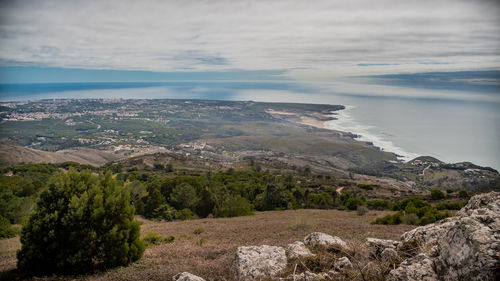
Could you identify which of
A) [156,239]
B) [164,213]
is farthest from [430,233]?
[164,213]

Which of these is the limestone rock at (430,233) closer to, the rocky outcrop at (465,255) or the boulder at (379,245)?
the boulder at (379,245)

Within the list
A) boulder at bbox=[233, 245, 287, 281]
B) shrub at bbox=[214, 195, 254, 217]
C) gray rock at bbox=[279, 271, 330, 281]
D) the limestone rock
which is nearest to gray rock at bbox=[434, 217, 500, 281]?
the limestone rock

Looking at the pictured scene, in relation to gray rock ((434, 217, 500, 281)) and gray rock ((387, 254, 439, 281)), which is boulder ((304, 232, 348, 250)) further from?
gray rock ((434, 217, 500, 281))

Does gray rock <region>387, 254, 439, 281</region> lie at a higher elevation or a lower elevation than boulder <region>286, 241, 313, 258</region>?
higher

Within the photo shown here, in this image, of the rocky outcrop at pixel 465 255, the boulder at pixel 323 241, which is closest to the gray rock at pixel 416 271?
the rocky outcrop at pixel 465 255

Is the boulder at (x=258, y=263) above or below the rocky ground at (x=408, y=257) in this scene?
below
